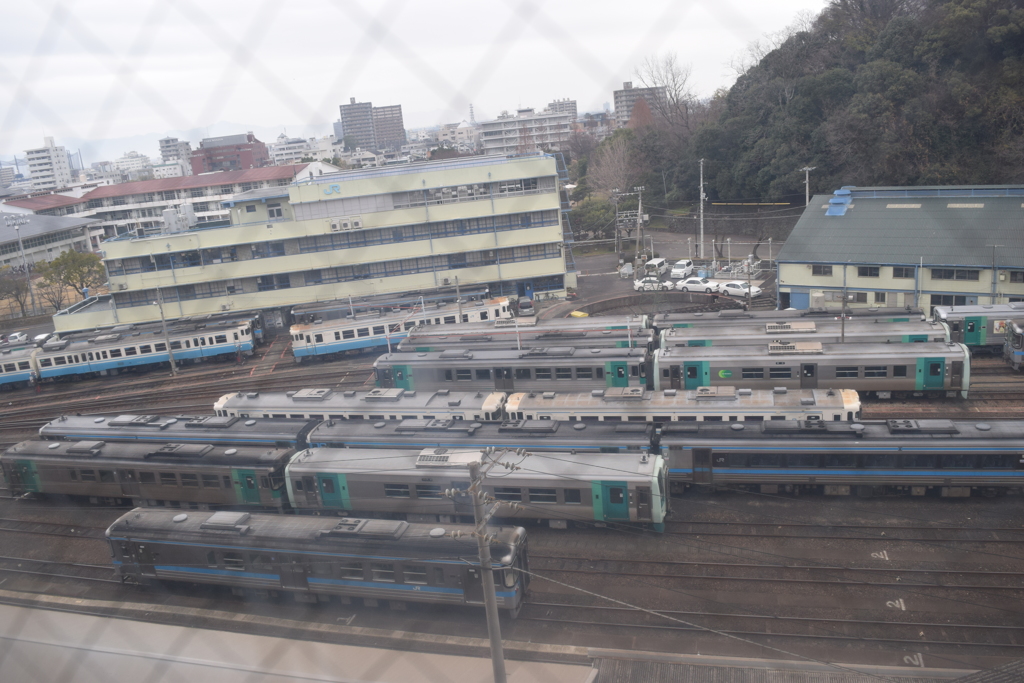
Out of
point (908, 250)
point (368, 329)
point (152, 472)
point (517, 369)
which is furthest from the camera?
point (368, 329)

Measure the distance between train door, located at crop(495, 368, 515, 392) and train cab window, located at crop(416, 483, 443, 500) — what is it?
2201mm

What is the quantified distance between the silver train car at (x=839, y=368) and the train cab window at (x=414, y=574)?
3344mm

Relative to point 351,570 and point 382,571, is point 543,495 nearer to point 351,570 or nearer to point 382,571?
point 382,571

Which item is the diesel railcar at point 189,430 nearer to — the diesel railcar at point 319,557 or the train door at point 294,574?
the diesel railcar at point 319,557

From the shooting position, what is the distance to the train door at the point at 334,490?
478 centimetres

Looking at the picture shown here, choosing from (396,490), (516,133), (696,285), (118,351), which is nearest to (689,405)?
(396,490)

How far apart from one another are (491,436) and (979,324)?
527 cm

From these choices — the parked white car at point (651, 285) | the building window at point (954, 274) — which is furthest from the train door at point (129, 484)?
the building window at point (954, 274)

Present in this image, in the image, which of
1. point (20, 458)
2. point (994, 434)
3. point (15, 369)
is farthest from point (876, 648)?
point (15, 369)

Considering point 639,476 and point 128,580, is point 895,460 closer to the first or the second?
point 639,476

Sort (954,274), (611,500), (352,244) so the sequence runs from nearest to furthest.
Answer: (611,500) → (954,274) → (352,244)

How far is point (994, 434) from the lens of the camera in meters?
4.35

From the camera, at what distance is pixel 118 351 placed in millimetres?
9391

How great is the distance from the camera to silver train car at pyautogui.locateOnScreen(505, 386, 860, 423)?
16.4 feet
